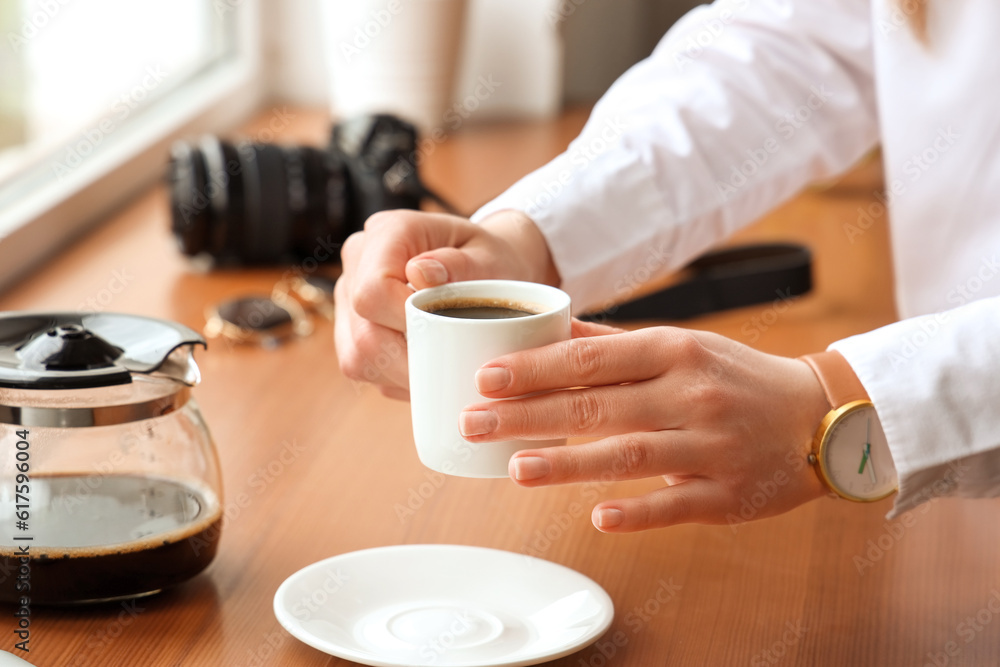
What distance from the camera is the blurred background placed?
58.2 inches

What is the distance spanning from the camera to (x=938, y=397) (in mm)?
667

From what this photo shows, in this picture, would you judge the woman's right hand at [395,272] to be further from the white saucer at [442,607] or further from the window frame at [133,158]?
the window frame at [133,158]

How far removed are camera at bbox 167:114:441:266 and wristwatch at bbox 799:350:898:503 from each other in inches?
29.7

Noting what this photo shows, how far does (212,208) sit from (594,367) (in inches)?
34.3

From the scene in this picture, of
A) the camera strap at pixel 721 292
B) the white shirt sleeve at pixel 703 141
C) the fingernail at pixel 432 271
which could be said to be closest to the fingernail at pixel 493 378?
the fingernail at pixel 432 271

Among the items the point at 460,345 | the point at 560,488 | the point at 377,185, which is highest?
the point at 460,345

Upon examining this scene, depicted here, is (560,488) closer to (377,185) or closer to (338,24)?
(377,185)

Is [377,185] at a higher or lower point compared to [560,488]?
higher

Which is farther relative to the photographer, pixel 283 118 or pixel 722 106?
pixel 283 118

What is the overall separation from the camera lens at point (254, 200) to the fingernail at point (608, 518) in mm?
885

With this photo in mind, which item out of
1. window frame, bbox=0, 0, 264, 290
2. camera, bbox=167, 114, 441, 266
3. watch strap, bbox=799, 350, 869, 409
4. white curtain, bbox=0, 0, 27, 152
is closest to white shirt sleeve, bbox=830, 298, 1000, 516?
watch strap, bbox=799, 350, 869, 409

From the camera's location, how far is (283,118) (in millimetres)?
2270

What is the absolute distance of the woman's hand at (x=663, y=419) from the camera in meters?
0.62

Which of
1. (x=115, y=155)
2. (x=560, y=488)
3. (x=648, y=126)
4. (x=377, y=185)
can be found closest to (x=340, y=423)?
(x=560, y=488)
